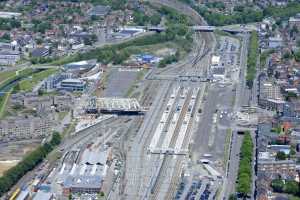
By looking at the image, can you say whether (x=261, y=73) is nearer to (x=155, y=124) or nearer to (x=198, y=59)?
(x=198, y=59)

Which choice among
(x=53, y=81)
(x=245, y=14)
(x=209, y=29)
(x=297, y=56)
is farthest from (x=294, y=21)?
(x=53, y=81)

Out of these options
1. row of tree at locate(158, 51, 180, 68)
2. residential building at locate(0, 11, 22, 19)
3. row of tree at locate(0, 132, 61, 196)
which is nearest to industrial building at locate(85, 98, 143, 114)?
row of tree at locate(0, 132, 61, 196)

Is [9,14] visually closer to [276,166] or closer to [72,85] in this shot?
[72,85]

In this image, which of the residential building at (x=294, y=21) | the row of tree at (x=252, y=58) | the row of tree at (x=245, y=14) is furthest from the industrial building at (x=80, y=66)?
the residential building at (x=294, y=21)

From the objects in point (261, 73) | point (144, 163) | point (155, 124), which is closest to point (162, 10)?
point (261, 73)

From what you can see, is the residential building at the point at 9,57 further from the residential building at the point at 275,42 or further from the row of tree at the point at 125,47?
the residential building at the point at 275,42

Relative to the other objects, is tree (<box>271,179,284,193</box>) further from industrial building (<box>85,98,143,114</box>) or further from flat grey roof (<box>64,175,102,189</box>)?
industrial building (<box>85,98,143,114</box>)

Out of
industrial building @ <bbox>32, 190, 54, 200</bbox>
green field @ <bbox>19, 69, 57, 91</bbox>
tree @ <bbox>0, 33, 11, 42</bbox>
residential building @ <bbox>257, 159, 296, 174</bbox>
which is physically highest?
tree @ <bbox>0, 33, 11, 42</bbox>
